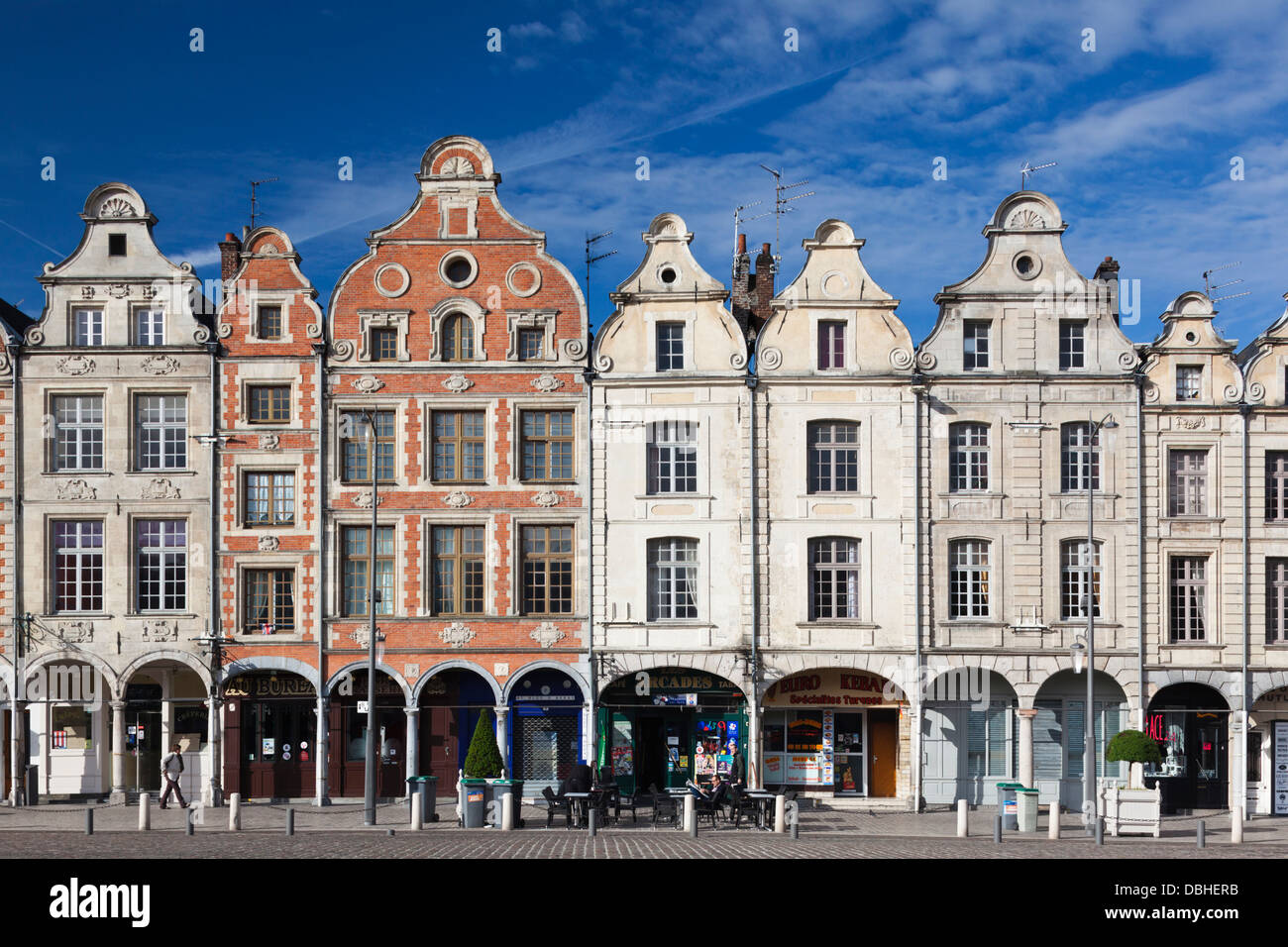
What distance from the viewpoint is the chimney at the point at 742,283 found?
39.3 m

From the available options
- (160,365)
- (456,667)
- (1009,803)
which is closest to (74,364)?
(160,365)

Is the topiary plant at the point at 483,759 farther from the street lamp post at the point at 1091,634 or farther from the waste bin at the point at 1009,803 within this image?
the street lamp post at the point at 1091,634

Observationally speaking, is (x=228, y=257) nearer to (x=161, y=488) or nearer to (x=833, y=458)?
(x=161, y=488)

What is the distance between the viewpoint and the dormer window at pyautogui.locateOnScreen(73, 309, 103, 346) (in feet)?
117

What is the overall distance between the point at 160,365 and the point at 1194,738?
1080 inches

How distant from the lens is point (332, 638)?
34938mm

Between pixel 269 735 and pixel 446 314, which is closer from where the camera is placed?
pixel 269 735

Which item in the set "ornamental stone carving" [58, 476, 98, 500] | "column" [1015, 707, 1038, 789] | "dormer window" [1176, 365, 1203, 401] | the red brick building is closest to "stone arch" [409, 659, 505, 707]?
the red brick building

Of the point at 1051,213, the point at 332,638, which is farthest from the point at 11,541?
the point at 1051,213

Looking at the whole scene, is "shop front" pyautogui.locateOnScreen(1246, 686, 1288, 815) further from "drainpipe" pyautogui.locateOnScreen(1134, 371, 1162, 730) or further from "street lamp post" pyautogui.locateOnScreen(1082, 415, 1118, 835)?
"street lamp post" pyautogui.locateOnScreen(1082, 415, 1118, 835)

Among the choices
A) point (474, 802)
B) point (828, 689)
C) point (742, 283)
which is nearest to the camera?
point (474, 802)

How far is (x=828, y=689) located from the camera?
116 feet

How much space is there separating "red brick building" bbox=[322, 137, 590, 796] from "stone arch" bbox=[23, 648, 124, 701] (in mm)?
5222

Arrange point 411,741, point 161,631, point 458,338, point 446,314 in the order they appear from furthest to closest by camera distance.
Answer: point 458,338 < point 446,314 < point 161,631 < point 411,741
